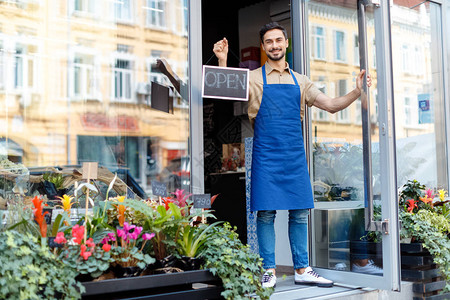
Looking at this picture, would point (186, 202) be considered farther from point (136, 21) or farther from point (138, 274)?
point (136, 21)

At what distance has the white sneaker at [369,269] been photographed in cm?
364

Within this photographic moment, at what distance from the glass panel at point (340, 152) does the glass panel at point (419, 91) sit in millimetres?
1560

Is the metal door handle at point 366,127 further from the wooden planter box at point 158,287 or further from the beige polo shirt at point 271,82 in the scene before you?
the wooden planter box at point 158,287

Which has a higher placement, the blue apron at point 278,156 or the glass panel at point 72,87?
the glass panel at point 72,87

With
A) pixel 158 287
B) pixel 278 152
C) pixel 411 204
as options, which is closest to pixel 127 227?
pixel 158 287

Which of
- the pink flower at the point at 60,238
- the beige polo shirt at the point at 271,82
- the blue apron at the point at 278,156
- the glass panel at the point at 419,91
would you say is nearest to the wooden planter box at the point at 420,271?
the blue apron at the point at 278,156

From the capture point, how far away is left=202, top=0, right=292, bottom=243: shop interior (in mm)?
6098

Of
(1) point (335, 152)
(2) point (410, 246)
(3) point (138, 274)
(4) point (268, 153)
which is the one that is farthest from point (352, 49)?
(3) point (138, 274)

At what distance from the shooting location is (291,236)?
3662 millimetres

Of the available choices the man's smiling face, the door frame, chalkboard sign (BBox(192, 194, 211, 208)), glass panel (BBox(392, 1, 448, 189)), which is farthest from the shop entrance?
glass panel (BBox(392, 1, 448, 189))

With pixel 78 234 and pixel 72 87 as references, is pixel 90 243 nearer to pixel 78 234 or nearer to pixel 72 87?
pixel 78 234

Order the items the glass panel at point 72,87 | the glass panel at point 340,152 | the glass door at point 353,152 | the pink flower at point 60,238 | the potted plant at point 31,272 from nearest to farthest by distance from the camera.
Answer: the potted plant at point 31,272 → the pink flower at point 60,238 → the glass door at point 353,152 → the glass panel at point 340,152 → the glass panel at point 72,87

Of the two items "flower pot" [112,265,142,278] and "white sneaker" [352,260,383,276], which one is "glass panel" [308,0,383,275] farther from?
"flower pot" [112,265,142,278]

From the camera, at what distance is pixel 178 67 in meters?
4.06
